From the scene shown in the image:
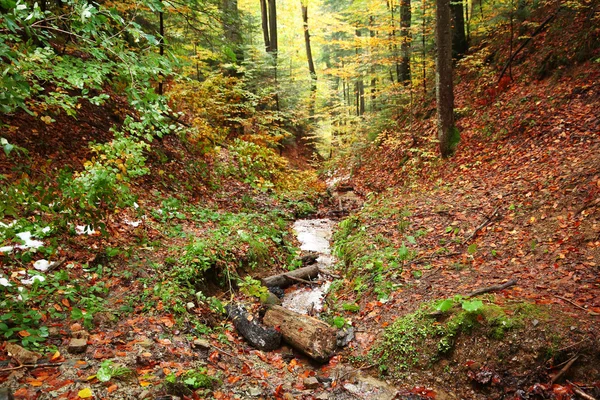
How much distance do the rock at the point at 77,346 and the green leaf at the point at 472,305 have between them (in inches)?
171

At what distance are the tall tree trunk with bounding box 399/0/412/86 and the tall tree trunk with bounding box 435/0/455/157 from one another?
3.87m

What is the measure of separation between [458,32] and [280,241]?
1153 cm

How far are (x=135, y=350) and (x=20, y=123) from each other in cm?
590

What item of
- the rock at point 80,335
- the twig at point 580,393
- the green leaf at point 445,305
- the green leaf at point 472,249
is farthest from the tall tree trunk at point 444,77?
the rock at point 80,335

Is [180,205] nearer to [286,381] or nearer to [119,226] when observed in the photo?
[119,226]

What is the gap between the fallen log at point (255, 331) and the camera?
5.05 m

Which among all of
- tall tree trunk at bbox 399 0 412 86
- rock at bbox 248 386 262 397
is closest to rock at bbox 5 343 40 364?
rock at bbox 248 386 262 397

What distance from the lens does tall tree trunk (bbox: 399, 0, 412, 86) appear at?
13992 millimetres

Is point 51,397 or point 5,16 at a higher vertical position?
point 5,16

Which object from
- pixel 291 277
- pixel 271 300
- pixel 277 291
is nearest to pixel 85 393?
pixel 271 300

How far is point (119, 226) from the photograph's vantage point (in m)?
6.48

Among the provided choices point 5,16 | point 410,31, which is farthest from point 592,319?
point 410,31

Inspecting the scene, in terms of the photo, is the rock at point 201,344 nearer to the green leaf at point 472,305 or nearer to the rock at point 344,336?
the rock at point 344,336

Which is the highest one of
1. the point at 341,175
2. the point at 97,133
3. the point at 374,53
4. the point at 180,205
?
the point at 374,53
